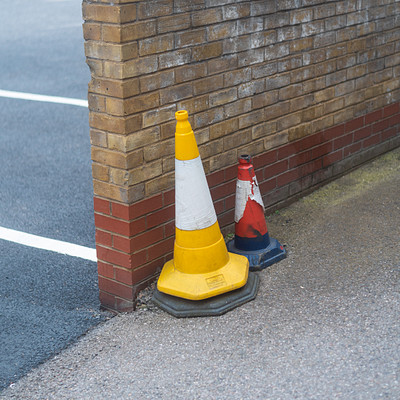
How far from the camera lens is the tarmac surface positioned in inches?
125

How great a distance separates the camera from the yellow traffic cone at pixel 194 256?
3708 mm

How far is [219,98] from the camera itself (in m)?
4.20

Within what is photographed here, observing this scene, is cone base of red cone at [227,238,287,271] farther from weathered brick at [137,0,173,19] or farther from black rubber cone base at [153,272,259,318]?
weathered brick at [137,0,173,19]

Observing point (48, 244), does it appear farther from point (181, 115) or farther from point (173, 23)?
point (173, 23)

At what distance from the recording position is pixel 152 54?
366 cm

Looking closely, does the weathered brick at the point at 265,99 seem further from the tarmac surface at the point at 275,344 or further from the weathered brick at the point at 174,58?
the tarmac surface at the point at 275,344

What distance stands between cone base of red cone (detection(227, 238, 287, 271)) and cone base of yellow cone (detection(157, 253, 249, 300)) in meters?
0.30

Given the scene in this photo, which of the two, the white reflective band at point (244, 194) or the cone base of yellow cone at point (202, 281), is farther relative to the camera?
the white reflective band at point (244, 194)

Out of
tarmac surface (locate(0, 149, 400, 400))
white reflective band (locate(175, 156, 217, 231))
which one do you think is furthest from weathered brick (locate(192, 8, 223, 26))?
tarmac surface (locate(0, 149, 400, 400))

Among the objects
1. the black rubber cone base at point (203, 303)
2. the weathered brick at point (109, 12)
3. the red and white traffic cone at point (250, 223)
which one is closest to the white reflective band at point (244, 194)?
the red and white traffic cone at point (250, 223)

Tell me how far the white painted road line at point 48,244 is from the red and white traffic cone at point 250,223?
1.07 m

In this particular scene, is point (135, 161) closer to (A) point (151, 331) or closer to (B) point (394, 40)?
(A) point (151, 331)

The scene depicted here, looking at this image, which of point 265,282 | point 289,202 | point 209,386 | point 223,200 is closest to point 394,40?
point 289,202

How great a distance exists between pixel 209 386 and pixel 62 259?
1820 mm
